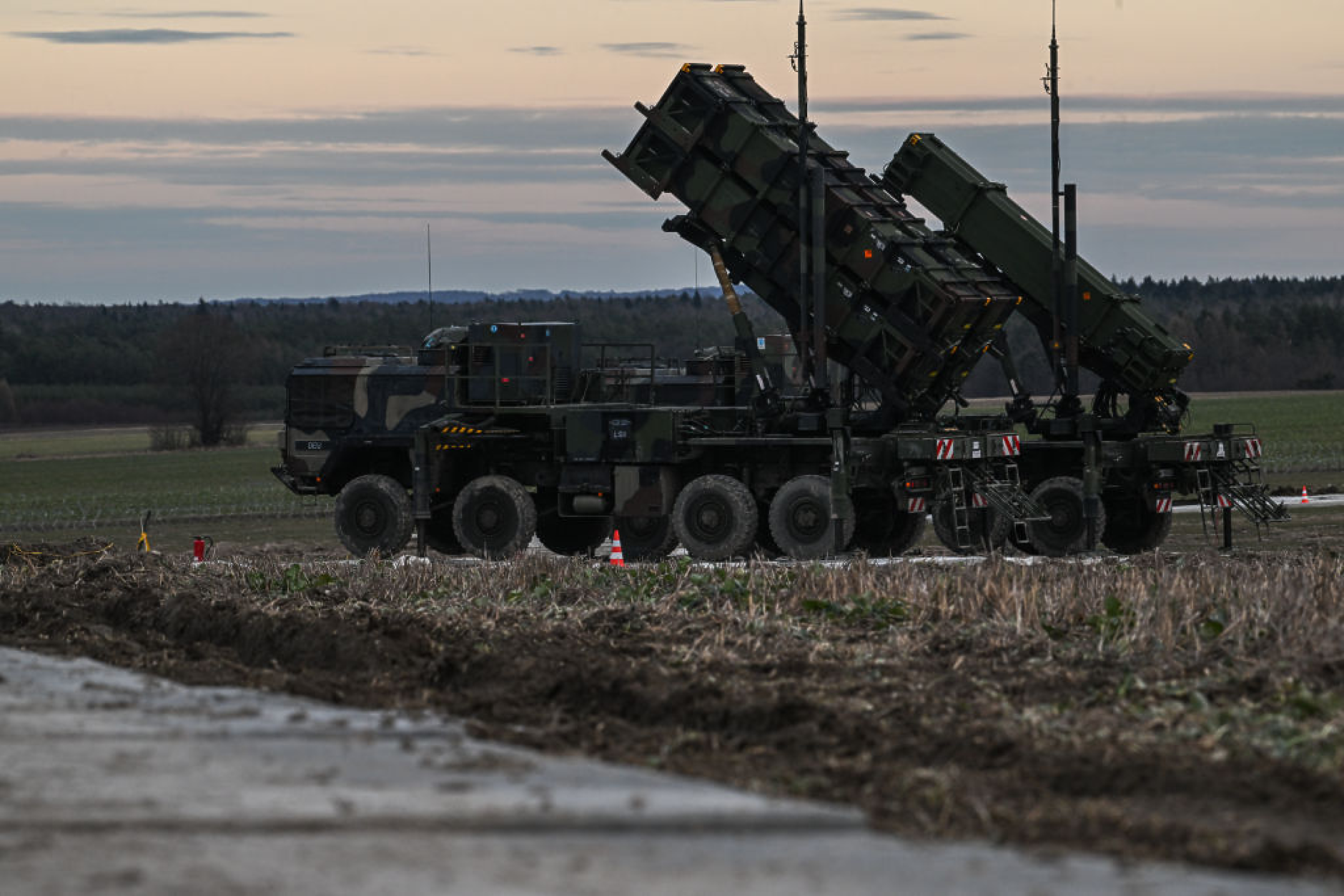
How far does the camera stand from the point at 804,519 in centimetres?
2498

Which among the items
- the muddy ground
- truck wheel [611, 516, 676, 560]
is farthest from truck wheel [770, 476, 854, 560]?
the muddy ground

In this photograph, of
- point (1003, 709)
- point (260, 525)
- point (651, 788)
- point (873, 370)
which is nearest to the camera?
point (651, 788)

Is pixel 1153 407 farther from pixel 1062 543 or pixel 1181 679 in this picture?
pixel 1181 679

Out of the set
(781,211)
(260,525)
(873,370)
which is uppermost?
(781,211)

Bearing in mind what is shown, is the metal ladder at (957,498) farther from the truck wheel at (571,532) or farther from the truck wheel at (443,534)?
the truck wheel at (443,534)

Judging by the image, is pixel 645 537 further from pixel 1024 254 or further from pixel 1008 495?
pixel 1024 254

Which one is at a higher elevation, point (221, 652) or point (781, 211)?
point (781, 211)

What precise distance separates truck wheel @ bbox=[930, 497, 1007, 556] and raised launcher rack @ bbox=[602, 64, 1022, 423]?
123cm

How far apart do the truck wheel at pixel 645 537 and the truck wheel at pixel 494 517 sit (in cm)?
109

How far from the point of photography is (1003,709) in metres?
11.4

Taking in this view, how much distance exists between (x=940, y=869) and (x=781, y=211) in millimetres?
17886

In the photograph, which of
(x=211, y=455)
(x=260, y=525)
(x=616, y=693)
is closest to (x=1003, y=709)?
(x=616, y=693)

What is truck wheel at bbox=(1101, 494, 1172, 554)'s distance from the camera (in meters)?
26.6

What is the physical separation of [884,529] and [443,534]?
5499 millimetres
